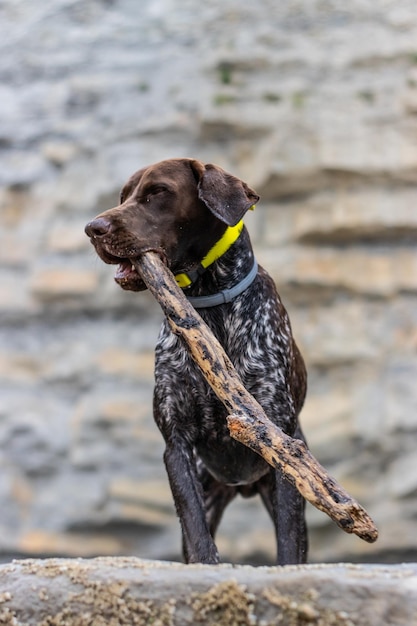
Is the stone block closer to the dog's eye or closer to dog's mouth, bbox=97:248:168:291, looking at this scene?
the dog's eye

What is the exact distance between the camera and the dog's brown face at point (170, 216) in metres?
3.20

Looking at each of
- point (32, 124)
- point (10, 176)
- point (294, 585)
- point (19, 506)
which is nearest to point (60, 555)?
point (19, 506)

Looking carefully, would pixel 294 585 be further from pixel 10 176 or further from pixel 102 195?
pixel 10 176

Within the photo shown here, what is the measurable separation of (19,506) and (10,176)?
276 cm

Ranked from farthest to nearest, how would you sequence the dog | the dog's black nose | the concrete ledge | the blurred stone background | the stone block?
the stone block, the blurred stone background, the dog, the dog's black nose, the concrete ledge

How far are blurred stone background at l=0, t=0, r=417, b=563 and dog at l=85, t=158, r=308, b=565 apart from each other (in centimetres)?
301

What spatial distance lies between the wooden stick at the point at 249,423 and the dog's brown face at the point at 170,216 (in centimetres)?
8

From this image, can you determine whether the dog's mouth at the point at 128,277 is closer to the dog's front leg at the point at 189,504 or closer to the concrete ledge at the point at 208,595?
the dog's front leg at the point at 189,504

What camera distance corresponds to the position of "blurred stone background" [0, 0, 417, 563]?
659cm

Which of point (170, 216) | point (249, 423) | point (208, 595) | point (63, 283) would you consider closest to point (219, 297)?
point (170, 216)

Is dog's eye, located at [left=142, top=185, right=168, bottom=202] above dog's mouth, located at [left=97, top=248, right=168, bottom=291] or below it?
above

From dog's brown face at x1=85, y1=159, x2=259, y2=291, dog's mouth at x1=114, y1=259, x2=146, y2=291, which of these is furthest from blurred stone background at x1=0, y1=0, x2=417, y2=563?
dog's mouth at x1=114, y1=259, x2=146, y2=291

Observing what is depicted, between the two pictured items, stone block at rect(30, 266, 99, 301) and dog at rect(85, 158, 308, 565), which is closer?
dog at rect(85, 158, 308, 565)

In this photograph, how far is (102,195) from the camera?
23.6 feet
